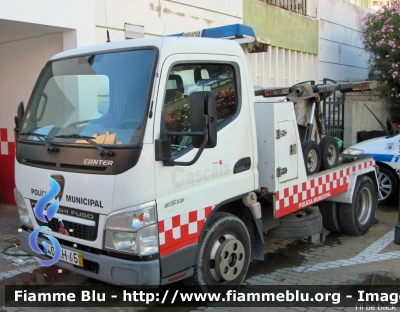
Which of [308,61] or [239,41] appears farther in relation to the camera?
[308,61]

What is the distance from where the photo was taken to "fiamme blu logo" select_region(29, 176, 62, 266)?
3.65 meters

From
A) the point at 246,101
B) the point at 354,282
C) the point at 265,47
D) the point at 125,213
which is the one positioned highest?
the point at 265,47

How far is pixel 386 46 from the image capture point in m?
12.4

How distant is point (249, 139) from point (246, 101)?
364 millimetres

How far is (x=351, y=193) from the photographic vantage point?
5.84 meters

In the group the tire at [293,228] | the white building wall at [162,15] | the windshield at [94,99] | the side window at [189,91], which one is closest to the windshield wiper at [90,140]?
the windshield at [94,99]

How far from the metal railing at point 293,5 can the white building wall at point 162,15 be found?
7.05 feet

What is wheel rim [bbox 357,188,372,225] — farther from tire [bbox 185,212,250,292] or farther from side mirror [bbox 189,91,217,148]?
side mirror [bbox 189,91,217,148]

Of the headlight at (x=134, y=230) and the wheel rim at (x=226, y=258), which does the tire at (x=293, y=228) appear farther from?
the headlight at (x=134, y=230)

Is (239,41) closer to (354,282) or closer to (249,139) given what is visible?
(249,139)

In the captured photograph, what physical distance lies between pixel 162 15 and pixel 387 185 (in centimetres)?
513

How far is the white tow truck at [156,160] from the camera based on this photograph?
3.33 meters

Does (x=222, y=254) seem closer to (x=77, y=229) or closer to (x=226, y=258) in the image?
(x=226, y=258)

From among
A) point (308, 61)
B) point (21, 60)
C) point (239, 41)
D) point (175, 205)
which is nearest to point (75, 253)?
point (175, 205)
